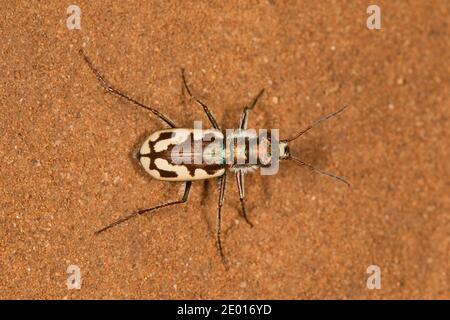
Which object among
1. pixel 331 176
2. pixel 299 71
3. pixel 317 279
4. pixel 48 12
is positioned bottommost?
pixel 317 279

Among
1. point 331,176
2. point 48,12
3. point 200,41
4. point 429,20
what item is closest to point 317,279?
Result: point 331,176

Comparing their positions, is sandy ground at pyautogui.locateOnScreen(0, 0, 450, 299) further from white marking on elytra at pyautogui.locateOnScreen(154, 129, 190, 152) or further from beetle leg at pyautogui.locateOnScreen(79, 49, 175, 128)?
white marking on elytra at pyautogui.locateOnScreen(154, 129, 190, 152)

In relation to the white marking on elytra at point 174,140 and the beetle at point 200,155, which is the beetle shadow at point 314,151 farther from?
the white marking on elytra at point 174,140

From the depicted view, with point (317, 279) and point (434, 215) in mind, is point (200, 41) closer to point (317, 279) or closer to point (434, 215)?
point (317, 279)

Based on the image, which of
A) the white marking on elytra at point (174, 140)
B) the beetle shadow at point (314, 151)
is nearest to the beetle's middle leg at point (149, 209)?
the white marking on elytra at point (174, 140)

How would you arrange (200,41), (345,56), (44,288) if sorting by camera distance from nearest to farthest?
(44,288), (200,41), (345,56)

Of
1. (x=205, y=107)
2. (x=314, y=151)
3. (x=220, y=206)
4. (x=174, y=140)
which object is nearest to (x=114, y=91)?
(x=174, y=140)

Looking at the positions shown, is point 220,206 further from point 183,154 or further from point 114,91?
point 114,91
